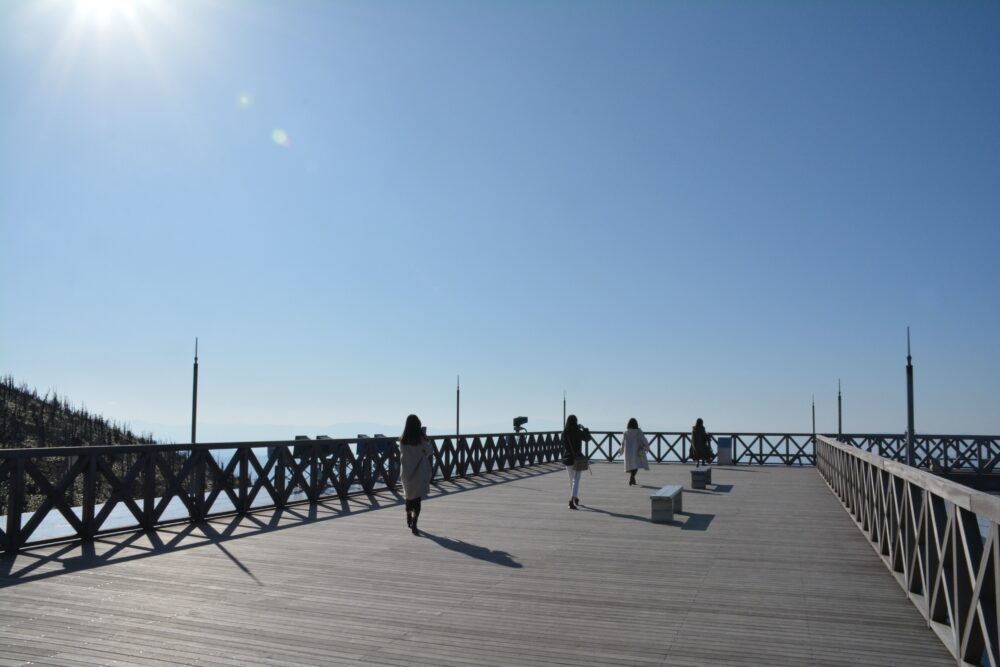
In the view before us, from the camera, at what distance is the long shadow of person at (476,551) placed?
26.7ft

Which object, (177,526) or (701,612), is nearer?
(701,612)

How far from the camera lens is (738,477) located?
2112cm

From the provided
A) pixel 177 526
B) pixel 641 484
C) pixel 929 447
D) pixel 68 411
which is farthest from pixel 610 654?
pixel 68 411

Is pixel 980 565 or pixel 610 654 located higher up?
pixel 980 565

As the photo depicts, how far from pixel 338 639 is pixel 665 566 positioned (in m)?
3.86

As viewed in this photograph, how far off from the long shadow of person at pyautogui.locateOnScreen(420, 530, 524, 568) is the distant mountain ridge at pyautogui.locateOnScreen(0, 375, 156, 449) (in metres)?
19.6

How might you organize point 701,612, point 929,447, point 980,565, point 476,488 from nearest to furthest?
point 980,565, point 701,612, point 476,488, point 929,447

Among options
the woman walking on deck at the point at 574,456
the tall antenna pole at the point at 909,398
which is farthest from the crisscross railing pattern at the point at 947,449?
the woman walking on deck at the point at 574,456

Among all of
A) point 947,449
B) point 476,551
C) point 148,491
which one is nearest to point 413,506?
point 476,551

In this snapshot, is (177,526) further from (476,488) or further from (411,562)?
(476,488)

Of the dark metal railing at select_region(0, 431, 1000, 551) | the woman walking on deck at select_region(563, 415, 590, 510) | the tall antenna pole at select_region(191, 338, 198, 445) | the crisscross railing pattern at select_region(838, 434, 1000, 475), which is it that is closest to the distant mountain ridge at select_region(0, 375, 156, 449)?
the tall antenna pole at select_region(191, 338, 198, 445)

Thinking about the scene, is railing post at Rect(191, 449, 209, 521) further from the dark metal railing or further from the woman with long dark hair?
the woman with long dark hair

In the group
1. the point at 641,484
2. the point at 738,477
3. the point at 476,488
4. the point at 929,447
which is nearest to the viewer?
the point at 476,488

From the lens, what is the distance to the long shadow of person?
813 cm
